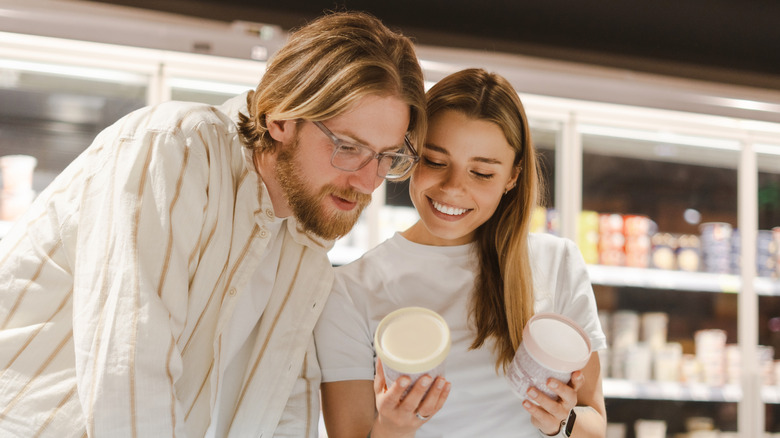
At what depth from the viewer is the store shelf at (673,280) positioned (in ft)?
9.04

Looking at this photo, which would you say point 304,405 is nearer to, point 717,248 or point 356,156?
point 356,156

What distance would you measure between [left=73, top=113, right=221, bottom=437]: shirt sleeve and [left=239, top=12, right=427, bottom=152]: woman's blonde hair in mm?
225

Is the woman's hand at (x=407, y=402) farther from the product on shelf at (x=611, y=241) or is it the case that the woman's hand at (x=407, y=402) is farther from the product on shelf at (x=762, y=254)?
the product on shelf at (x=762, y=254)

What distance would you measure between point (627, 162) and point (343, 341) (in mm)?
2208

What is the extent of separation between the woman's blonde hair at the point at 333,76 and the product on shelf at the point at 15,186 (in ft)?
4.80

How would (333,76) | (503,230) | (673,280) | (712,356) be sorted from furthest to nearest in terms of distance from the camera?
(712,356) → (673,280) → (503,230) → (333,76)

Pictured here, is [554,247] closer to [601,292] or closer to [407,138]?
[407,138]

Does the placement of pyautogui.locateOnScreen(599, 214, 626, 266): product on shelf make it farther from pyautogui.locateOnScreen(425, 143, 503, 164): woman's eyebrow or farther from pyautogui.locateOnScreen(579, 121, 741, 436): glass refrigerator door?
pyautogui.locateOnScreen(425, 143, 503, 164): woman's eyebrow

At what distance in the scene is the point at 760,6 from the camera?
11.1ft

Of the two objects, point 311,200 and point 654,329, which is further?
point 654,329

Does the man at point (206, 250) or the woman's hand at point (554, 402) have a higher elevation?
the man at point (206, 250)

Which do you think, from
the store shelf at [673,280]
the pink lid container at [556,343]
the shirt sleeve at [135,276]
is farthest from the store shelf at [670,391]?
the shirt sleeve at [135,276]

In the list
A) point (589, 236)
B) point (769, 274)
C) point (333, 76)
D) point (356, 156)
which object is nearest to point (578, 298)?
point (356, 156)

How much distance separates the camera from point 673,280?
2.79 m
